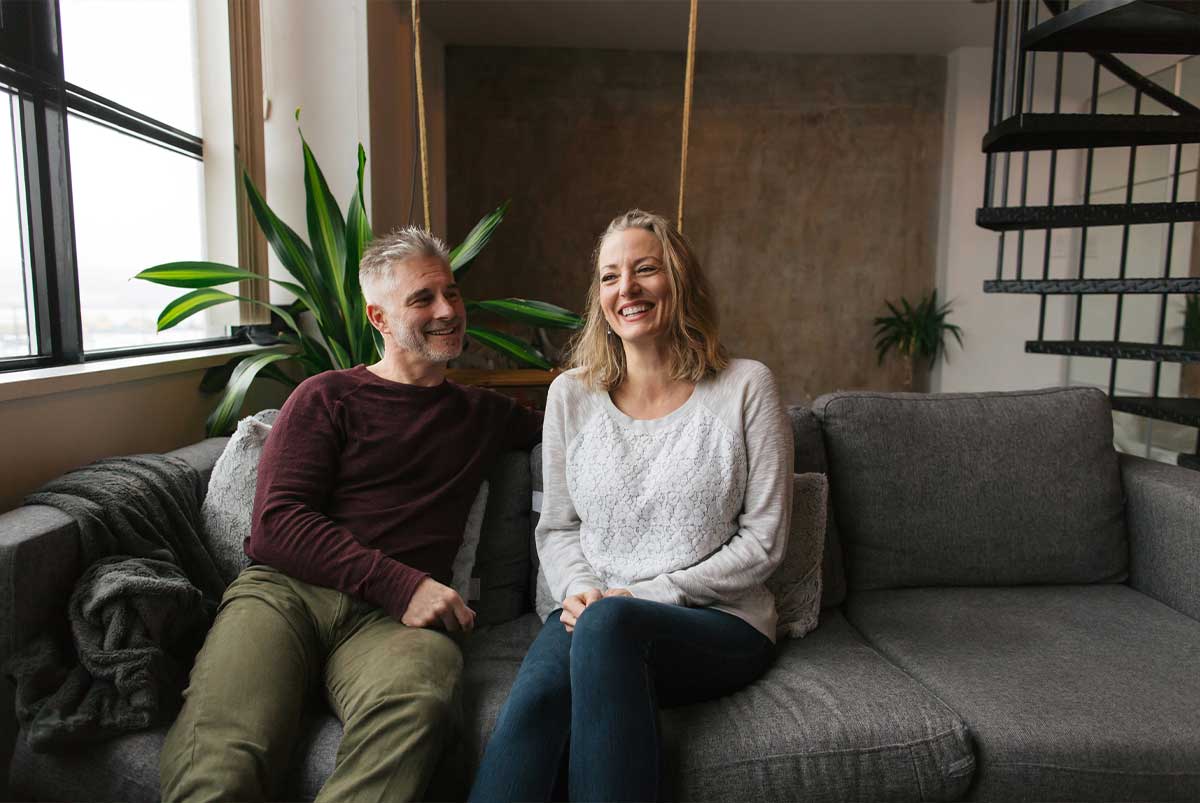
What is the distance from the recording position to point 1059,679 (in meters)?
1.46

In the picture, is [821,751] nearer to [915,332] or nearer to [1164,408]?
[1164,408]

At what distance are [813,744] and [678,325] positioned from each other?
78 centimetres

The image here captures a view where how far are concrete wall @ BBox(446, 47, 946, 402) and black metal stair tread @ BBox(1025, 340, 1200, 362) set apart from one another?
251 cm

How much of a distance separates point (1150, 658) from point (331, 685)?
4.98 feet

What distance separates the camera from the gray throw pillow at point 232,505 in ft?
5.51

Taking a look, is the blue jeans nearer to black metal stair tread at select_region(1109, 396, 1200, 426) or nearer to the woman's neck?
the woman's neck

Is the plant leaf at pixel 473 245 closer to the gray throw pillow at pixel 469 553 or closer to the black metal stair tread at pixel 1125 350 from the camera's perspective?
the gray throw pillow at pixel 469 553

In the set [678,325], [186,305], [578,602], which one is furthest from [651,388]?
[186,305]

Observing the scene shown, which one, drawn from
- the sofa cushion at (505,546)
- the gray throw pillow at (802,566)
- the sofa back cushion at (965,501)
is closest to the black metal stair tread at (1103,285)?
the sofa back cushion at (965,501)

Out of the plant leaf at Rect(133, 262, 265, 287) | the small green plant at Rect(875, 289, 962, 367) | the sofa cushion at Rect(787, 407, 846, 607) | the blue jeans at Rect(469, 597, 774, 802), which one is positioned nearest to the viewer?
the blue jeans at Rect(469, 597, 774, 802)

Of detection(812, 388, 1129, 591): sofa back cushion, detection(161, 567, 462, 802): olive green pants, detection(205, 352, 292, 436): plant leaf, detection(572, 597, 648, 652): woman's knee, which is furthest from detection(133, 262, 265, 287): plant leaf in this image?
detection(812, 388, 1129, 591): sofa back cushion

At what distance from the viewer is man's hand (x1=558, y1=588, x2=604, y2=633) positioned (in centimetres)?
141

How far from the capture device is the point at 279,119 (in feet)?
10.6

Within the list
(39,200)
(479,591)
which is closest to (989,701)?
(479,591)
